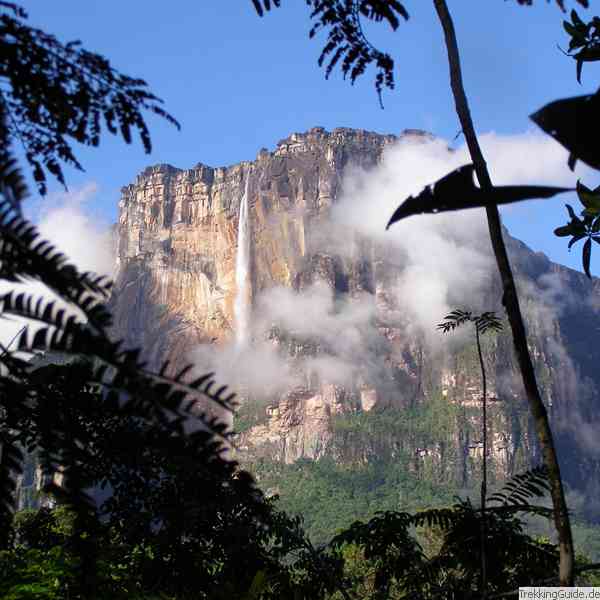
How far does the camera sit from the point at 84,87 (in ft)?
3.73

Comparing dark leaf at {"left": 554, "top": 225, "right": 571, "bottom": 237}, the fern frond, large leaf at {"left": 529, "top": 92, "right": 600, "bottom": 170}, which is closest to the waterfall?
the fern frond

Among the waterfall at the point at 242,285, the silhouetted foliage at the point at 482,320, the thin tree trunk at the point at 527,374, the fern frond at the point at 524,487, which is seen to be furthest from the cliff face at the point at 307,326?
the thin tree trunk at the point at 527,374

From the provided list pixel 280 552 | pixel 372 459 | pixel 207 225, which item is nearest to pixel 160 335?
pixel 207 225

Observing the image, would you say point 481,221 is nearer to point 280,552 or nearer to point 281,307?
point 281,307

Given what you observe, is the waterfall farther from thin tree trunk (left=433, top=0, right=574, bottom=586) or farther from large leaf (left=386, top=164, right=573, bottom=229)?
large leaf (left=386, top=164, right=573, bottom=229)

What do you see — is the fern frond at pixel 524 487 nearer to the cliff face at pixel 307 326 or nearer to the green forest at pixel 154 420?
the green forest at pixel 154 420

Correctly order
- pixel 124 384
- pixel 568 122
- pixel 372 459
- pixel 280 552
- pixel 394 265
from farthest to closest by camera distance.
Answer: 1. pixel 394 265
2. pixel 372 459
3. pixel 280 552
4. pixel 124 384
5. pixel 568 122

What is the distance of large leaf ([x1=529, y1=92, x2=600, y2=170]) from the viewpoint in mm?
708

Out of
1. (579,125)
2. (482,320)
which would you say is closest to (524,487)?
(482,320)

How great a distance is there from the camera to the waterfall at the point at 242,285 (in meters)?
97.4

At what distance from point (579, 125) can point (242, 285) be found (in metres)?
97.4

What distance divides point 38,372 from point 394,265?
340 ft

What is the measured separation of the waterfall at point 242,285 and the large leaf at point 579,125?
96420 mm

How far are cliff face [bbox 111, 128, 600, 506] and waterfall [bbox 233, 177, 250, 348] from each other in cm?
71
